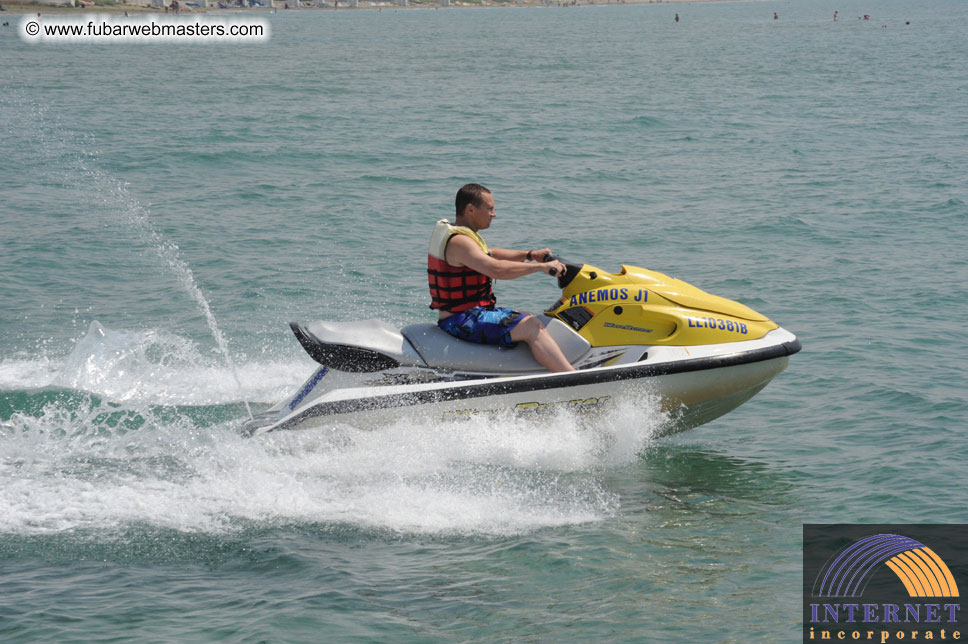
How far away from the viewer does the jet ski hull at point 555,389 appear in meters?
6.74

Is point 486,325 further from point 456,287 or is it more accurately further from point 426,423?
point 426,423

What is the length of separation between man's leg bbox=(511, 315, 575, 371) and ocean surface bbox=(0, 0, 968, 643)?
16.1 inches

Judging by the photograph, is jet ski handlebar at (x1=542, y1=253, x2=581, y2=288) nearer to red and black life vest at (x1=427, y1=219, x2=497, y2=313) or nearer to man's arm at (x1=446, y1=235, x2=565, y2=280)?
man's arm at (x1=446, y1=235, x2=565, y2=280)

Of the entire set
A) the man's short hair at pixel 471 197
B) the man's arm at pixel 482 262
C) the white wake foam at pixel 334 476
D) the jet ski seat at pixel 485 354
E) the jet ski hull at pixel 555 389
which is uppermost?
the man's short hair at pixel 471 197

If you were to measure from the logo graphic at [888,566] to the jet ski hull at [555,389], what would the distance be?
131 cm

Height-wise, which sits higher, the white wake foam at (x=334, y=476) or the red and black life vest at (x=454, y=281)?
the red and black life vest at (x=454, y=281)

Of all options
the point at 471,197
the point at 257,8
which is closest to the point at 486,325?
the point at 471,197

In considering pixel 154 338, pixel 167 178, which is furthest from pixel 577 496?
pixel 167 178

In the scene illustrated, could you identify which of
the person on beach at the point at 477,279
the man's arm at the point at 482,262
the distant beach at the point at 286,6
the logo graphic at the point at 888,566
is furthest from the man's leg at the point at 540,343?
the distant beach at the point at 286,6

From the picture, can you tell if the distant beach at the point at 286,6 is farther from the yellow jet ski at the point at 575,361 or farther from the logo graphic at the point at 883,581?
the logo graphic at the point at 883,581

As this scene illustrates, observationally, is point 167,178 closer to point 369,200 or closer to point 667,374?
point 369,200

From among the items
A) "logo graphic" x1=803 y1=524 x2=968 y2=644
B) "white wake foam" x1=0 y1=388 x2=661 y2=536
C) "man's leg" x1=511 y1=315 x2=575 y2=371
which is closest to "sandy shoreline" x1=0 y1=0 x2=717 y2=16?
"white wake foam" x1=0 y1=388 x2=661 y2=536

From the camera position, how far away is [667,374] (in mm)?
6766

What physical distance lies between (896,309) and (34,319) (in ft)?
29.1
